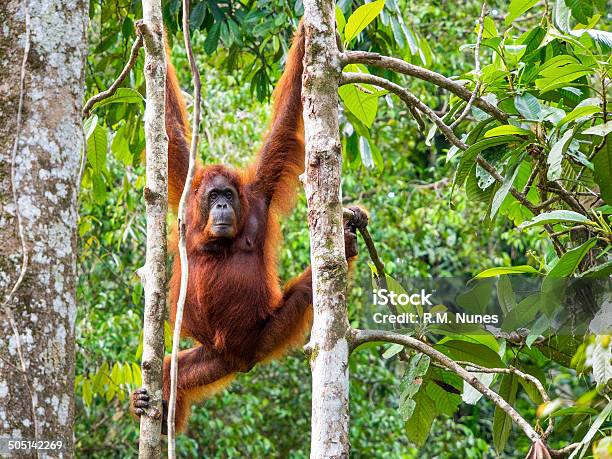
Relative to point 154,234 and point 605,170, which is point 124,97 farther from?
point 605,170

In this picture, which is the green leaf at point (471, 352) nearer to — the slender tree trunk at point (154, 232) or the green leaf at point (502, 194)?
the green leaf at point (502, 194)

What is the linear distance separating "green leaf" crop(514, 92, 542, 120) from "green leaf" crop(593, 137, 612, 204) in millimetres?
325

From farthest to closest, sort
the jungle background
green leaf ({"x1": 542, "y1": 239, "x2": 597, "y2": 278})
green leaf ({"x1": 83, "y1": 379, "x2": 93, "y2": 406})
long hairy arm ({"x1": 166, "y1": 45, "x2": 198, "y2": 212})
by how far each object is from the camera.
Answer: green leaf ({"x1": 83, "y1": 379, "x2": 93, "y2": 406}), the jungle background, long hairy arm ({"x1": 166, "y1": 45, "x2": 198, "y2": 212}), green leaf ({"x1": 542, "y1": 239, "x2": 597, "y2": 278})

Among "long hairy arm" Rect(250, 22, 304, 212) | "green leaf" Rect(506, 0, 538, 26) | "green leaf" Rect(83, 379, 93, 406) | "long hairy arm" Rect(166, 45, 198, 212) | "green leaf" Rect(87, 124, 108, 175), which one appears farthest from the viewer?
"green leaf" Rect(83, 379, 93, 406)

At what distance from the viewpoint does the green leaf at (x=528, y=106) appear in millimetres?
3150

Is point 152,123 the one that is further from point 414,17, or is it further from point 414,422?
point 414,17

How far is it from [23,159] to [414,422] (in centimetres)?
188

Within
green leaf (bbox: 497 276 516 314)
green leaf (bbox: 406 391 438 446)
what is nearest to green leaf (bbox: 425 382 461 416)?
green leaf (bbox: 406 391 438 446)

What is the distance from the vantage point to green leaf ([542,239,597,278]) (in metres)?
2.74

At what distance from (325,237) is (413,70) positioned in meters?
0.76

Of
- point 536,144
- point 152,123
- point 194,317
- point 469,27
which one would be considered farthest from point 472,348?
point 469,27

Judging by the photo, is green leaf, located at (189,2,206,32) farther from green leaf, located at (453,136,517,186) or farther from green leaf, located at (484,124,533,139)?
green leaf, located at (484,124,533,139)

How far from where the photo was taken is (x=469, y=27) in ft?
31.2

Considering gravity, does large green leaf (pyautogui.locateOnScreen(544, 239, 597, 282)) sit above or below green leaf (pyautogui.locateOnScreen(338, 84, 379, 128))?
below
